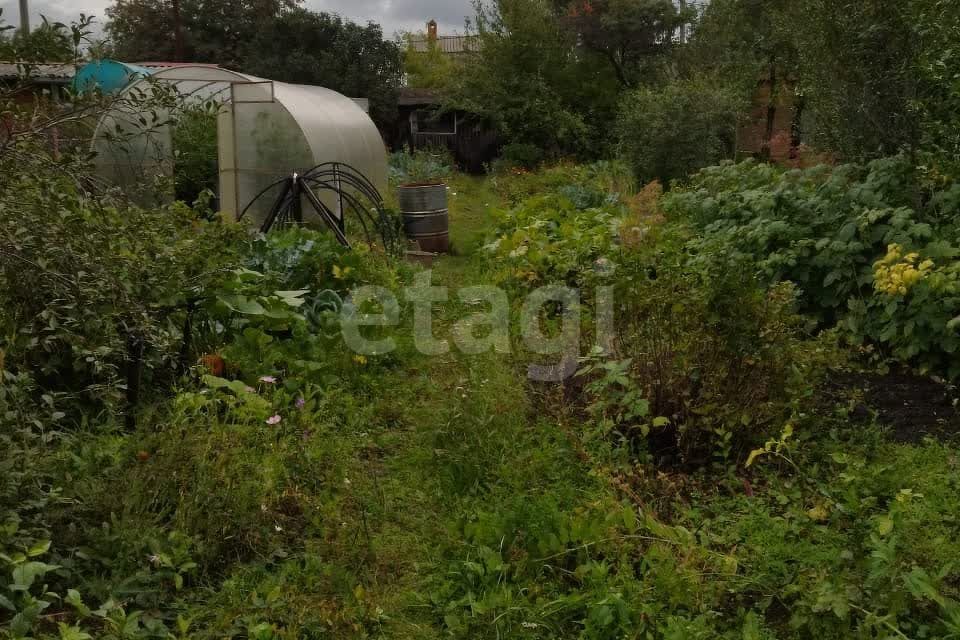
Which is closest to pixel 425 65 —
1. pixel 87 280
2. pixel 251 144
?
pixel 251 144

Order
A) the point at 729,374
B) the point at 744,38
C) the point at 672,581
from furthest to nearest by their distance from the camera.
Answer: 1. the point at 744,38
2. the point at 729,374
3. the point at 672,581

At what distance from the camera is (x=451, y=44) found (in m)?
38.8

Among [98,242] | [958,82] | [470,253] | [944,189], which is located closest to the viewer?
[98,242]

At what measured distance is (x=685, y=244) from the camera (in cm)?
705

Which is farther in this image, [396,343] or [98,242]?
[396,343]

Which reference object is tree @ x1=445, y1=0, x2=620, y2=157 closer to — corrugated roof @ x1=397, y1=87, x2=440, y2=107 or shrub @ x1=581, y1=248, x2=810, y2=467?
corrugated roof @ x1=397, y1=87, x2=440, y2=107

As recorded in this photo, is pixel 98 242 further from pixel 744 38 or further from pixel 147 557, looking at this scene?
pixel 744 38

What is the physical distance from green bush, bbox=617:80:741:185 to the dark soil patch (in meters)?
8.90

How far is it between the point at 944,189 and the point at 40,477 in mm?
5629

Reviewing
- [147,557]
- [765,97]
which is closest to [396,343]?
[147,557]

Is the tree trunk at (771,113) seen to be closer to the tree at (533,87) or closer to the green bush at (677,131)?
the green bush at (677,131)

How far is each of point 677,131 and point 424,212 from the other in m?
5.67

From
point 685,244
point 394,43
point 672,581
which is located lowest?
point 672,581

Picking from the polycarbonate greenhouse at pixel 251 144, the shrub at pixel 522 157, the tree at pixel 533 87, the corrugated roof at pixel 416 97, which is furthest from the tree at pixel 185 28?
the polycarbonate greenhouse at pixel 251 144
